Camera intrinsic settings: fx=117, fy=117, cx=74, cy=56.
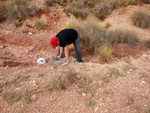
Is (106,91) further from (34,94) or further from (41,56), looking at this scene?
(41,56)

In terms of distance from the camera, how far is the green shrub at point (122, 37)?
166 inches

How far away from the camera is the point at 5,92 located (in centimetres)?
238

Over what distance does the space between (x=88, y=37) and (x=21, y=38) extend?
9.20 ft

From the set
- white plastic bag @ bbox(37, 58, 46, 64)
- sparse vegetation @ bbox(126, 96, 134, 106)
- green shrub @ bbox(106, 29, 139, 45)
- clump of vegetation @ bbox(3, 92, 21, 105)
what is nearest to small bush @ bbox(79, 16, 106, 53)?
green shrub @ bbox(106, 29, 139, 45)

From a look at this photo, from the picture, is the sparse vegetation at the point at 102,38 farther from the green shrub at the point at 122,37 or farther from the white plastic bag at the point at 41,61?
the white plastic bag at the point at 41,61

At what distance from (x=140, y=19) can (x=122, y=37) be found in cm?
189

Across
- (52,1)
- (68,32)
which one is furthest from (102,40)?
(52,1)

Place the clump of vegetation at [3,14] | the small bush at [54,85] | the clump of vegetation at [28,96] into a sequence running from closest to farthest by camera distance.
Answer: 1. the clump of vegetation at [28,96]
2. the small bush at [54,85]
3. the clump of vegetation at [3,14]

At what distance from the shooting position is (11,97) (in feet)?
7.43

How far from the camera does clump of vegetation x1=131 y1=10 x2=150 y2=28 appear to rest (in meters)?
5.22

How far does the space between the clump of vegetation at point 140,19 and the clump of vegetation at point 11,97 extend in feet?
17.6

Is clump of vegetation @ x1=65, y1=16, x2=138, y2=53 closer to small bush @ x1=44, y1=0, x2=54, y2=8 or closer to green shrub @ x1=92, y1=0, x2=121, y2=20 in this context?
green shrub @ x1=92, y1=0, x2=121, y2=20

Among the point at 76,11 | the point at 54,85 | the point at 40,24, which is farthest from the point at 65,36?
the point at 76,11

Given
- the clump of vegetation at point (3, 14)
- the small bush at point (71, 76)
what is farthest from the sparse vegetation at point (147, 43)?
the clump of vegetation at point (3, 14)
